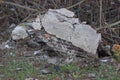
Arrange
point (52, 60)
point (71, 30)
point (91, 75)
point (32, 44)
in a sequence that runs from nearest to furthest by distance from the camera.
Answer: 1. point (91, 75)
2. point (52, 60)
3. point (71, 30)
4. point (32, 44)

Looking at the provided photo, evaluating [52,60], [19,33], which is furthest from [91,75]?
[19,33]

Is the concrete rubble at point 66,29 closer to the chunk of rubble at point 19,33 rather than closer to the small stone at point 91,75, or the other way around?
the chunk of rubble at point 19,33

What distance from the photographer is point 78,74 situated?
4.37 m

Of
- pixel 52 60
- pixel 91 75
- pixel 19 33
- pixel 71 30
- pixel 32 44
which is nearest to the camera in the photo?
pixel 91 75

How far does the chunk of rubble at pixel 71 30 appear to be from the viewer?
516cm

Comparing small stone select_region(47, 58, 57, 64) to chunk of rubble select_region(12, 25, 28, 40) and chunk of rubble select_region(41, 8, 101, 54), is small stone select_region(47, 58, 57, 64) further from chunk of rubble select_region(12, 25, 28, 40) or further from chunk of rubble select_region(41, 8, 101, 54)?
chunk of rubble select_region(12, 25, 28, 40)

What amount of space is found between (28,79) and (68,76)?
1.42ft

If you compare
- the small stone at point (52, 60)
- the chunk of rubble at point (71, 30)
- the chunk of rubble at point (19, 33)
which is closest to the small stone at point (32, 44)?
the chunk of rubble at point (19, 33)

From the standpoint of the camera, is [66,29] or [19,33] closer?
[66,29]

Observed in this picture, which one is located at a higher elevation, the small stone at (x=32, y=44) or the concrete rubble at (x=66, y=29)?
the concrete rubble at (x=66, y=29)

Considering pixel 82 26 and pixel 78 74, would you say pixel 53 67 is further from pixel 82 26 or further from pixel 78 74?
pixel 82 26

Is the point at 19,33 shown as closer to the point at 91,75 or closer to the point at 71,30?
the point at 71,30

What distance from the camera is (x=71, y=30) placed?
17.4 feet

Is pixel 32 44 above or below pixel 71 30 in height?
below
